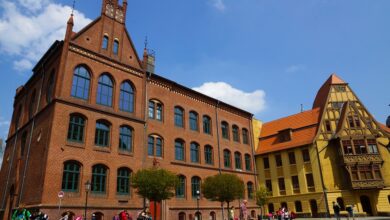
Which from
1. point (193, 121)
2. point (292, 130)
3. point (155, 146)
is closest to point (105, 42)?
point (155, 146)

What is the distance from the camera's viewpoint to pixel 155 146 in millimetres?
28188

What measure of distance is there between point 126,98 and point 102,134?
14.6 feet

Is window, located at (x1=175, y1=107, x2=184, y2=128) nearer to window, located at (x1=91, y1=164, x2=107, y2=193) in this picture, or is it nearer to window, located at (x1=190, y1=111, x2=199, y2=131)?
window, located at (x1=190, y1=111, x2=199, y2=131)

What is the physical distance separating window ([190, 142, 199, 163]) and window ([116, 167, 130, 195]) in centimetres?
912

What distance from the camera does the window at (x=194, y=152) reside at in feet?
106

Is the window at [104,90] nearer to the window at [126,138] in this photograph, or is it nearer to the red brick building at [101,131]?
the red brick building at [101,131]

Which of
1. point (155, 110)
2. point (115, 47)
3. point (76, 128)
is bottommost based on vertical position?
point (76, 128)

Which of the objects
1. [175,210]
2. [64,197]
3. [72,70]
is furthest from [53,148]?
[175,210]

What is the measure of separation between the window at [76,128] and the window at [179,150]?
10546 millimetres

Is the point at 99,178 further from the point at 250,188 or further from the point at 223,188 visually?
the point at 250,188

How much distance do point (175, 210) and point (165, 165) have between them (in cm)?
427

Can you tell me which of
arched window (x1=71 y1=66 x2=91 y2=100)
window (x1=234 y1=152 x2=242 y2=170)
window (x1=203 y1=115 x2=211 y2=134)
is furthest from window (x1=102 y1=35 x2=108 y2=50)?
window (x1=234 y1=152 x2=242 y2=170)

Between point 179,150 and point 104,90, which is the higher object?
point 104,90

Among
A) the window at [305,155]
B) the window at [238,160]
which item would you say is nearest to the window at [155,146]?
the window at [238,160]
